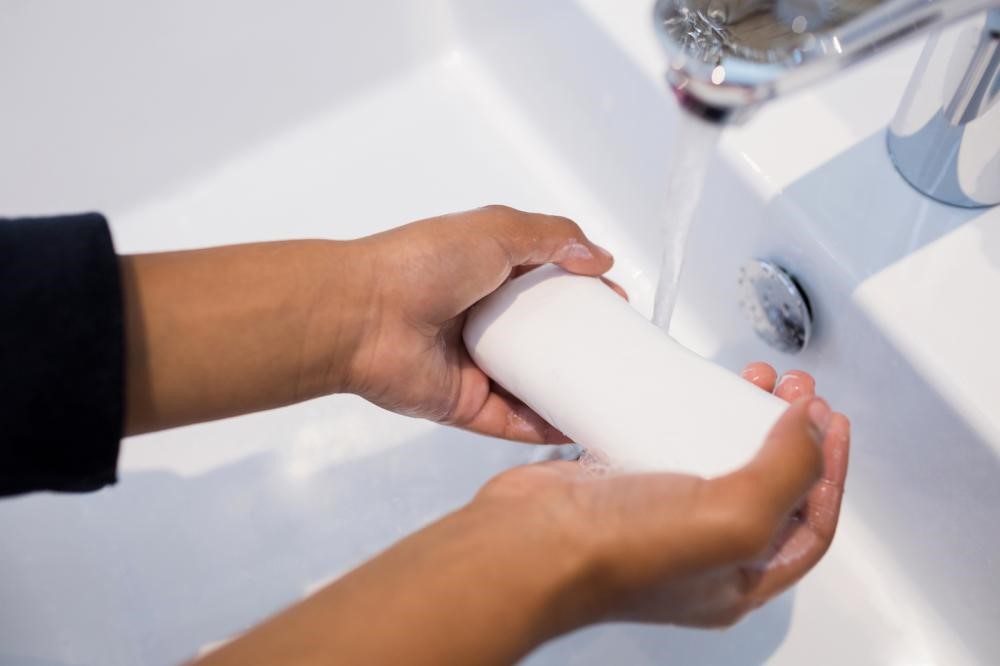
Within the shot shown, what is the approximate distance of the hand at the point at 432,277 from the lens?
0.53 metres

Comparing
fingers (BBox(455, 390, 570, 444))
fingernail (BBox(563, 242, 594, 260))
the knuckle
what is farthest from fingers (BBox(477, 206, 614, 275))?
the knuckle

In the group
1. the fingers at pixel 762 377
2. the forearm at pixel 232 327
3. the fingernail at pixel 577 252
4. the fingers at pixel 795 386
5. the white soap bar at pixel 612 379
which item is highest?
the forearm at pixel 232 327

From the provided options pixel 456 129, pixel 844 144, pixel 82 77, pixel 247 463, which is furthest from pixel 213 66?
pixel 844 144

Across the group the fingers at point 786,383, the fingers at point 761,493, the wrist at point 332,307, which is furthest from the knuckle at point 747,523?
the wrist at point 332,307

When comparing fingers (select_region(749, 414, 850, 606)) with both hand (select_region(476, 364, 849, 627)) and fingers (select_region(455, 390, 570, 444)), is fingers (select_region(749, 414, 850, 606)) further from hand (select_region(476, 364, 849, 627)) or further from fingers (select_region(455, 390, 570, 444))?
fingers (select_region(455, 390, 570, 444))

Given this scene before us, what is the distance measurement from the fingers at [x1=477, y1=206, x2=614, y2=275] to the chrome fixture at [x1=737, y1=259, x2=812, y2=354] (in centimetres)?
10

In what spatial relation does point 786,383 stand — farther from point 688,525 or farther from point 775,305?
point 688,525

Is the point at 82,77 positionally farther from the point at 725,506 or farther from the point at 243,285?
the point at 725,506

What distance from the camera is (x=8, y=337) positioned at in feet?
1.34

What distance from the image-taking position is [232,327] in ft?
1.60

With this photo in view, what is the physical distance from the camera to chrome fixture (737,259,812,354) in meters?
0.56

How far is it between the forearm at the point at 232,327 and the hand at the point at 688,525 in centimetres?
15

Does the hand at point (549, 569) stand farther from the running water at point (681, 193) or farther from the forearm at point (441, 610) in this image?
the running water at point (681, 193)

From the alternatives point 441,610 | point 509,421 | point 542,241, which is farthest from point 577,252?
point 441,610
